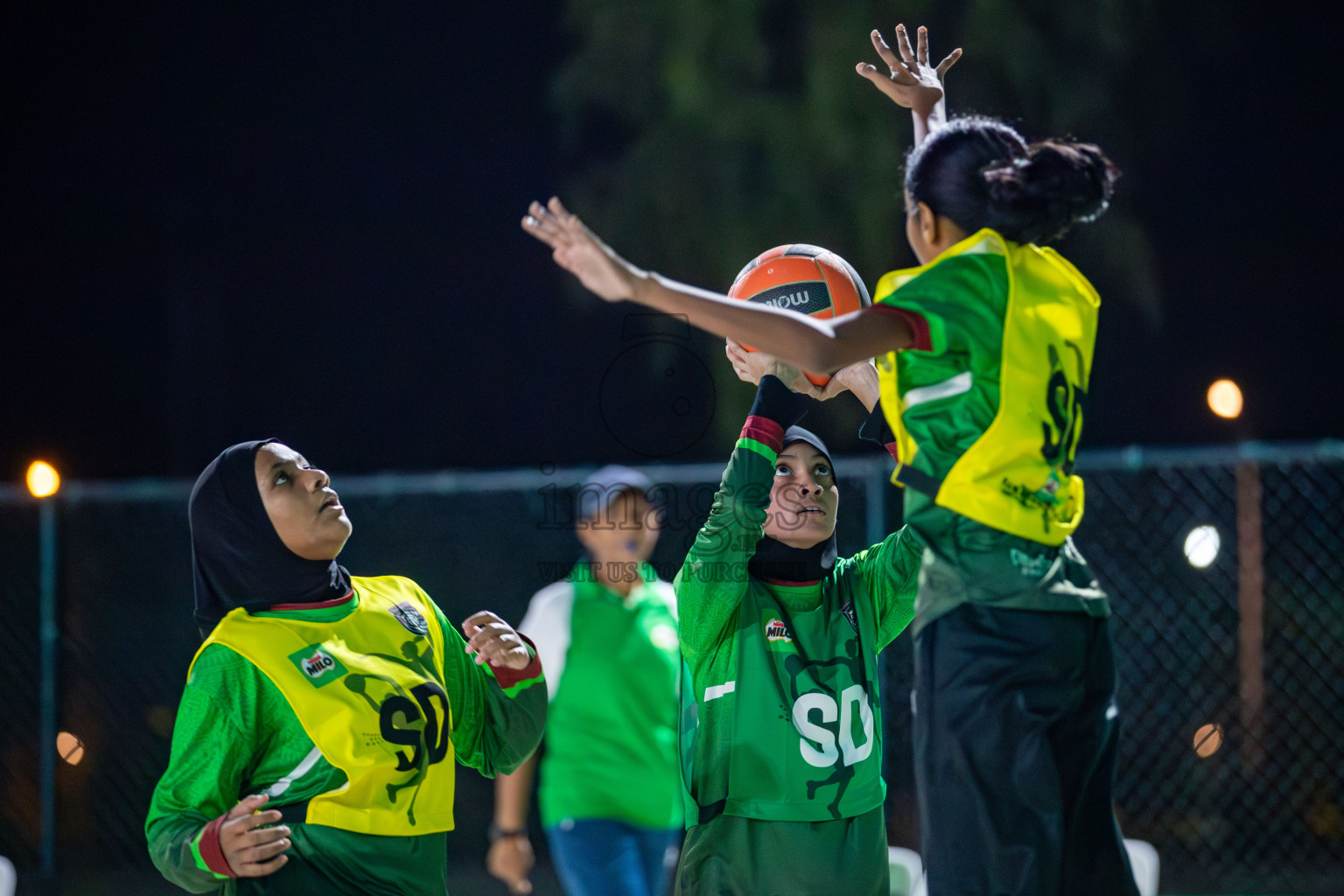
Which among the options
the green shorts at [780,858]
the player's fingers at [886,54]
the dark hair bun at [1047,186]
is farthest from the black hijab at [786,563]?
the dark hair bun at [1047,186]

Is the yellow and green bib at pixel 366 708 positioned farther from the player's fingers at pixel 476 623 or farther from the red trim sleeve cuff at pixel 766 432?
the red trim sleeve cuff at pixel 766 432

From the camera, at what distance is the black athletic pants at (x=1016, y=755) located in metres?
2.08

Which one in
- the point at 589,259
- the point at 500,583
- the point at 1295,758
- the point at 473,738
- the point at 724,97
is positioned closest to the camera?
the point at 589,259

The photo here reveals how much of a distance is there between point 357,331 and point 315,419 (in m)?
0.75

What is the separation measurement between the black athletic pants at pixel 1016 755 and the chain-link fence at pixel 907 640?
356cm

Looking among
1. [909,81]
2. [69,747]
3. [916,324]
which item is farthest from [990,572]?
[69,747]

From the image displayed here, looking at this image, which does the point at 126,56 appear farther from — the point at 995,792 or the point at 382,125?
the point at 995,792

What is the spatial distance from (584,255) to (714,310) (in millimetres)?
221

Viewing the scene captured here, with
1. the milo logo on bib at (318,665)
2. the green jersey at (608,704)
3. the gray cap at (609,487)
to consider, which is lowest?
the green jersey at (608,704)

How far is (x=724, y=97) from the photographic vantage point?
8203 mm

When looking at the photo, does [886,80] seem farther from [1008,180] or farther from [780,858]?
[780,858]

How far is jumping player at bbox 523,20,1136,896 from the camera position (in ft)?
6.84

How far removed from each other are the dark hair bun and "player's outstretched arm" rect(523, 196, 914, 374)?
13.8 inches

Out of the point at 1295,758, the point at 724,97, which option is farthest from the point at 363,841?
the point at 724,97
